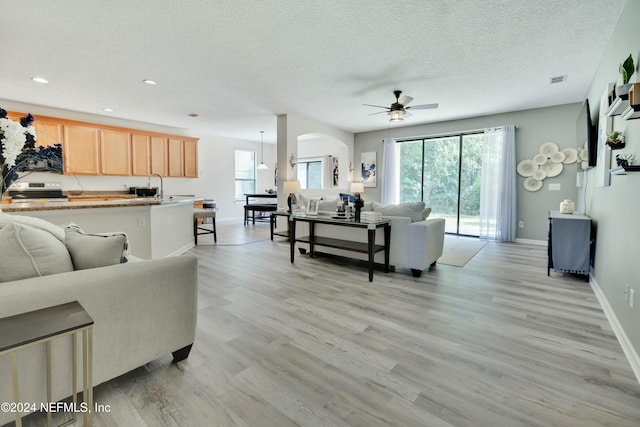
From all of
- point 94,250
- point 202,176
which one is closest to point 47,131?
point 202,176

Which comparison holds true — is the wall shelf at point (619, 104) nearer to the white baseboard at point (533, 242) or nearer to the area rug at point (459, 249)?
the area rug at point (459, 249)

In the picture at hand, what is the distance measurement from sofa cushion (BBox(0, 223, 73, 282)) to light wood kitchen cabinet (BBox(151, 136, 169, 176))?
6.39 meters

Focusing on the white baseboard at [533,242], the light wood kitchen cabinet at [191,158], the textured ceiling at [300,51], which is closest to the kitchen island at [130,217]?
the textured ceiling at [300,51]

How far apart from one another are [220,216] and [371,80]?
644 cm

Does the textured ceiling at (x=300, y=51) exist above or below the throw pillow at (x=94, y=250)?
above

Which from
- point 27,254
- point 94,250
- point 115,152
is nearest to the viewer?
point 27,254

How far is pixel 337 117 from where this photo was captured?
21.4 ft

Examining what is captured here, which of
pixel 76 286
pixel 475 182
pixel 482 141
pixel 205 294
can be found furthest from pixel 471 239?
pixel 76 286

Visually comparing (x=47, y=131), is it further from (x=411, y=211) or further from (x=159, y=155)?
(x=411, y=211)

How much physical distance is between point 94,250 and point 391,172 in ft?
22.8

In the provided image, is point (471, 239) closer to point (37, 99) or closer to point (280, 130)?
point (280, 130)

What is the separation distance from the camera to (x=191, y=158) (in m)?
7.96

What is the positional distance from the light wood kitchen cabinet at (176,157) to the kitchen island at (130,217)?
3.08m

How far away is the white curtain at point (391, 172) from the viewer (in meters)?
7.66
